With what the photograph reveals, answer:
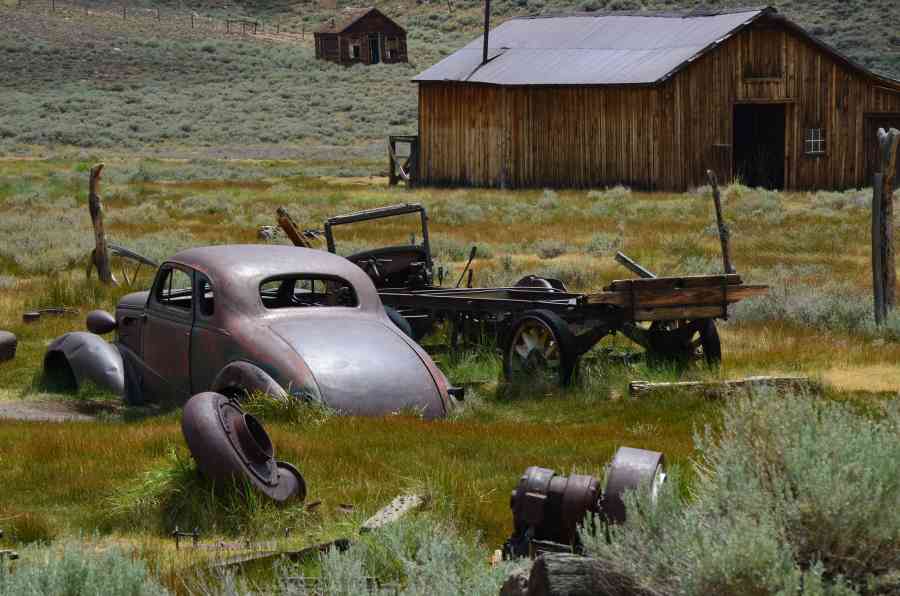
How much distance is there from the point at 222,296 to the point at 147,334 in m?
1.22

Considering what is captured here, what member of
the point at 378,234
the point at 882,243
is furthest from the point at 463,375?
the point at 378,234

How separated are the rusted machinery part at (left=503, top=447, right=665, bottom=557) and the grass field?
386mm

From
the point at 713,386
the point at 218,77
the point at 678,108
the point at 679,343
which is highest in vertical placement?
the point at 218,77

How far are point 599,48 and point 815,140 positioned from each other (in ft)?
21.2

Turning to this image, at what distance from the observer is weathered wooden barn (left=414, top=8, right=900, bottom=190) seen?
35281 mm

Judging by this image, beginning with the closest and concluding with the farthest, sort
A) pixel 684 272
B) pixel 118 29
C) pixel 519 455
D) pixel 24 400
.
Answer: pixel 519 455
pixel 24 400
pixel 684 272
pixel 118 29

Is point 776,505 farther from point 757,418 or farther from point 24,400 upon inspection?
point 24,400

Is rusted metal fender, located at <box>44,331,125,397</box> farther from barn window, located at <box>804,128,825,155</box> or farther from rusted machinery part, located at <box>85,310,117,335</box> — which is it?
barn window, located at <box>804,128,825,155</box>

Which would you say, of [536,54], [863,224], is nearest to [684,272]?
[863,224]

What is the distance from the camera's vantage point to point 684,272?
2000 cm

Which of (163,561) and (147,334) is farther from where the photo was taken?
(147,334)

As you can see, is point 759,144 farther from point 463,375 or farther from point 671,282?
point 671,282

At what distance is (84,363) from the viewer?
11844mm

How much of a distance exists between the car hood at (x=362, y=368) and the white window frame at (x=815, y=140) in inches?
1109
